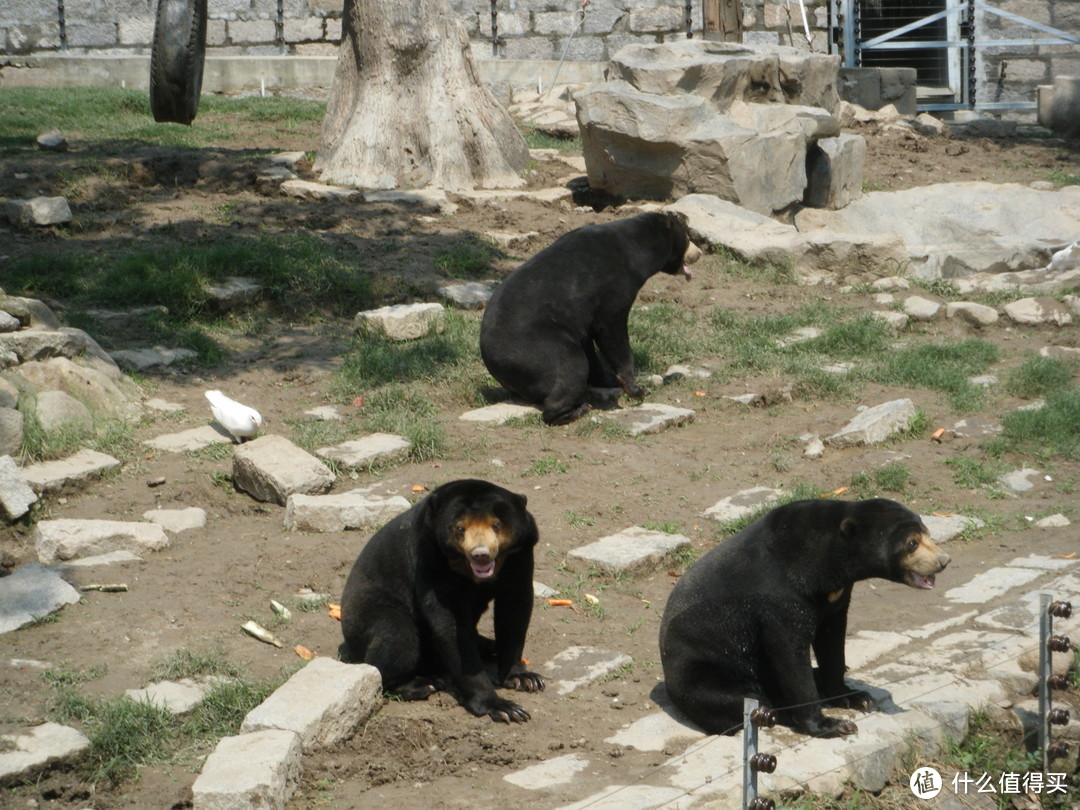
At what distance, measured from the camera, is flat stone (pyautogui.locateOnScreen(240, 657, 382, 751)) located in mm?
4555

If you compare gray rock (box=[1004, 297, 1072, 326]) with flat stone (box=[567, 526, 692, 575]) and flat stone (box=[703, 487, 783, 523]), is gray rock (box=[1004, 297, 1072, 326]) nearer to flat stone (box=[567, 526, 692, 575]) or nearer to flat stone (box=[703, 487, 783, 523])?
flat stone (box=[703, 487, 783, 523])

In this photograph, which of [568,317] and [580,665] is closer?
[580,665]

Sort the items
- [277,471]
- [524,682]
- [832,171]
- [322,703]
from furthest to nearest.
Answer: [832,171] < [277,471] < [524,682] < [322,703]

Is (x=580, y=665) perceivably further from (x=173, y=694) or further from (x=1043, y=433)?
(x=1043, y=433)

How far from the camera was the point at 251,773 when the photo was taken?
4129 millimetres

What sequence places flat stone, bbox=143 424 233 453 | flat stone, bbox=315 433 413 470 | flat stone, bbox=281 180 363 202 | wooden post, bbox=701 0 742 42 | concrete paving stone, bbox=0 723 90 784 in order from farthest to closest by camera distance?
1. wooden post, bbox=701 0 742 42
2. flat stone, bbox=281 180 363 202
3. flat stone, bbox=143 424 233 453
4. flat stone, bbox=315 433 413 470
5. concrete paving stone, bbox=0 723 90 784

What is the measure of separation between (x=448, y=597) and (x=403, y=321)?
5.13m

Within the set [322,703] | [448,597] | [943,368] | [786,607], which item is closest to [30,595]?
[322,703]

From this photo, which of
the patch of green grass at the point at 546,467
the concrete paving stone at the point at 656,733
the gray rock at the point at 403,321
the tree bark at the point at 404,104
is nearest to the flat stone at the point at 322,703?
the concrete paving stone at the point at 656,733

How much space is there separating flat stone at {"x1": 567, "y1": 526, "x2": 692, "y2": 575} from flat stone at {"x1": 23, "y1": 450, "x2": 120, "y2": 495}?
288 centimetres

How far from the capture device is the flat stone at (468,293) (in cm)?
1070

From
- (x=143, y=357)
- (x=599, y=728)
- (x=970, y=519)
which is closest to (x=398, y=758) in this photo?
(x=599, y=728)

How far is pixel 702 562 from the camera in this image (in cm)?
495

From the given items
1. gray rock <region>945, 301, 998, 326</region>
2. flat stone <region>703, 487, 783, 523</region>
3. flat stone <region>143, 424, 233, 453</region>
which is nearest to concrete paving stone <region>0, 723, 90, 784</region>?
flat stone <region>143, 424, 233, 453</region>
